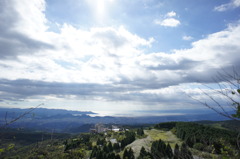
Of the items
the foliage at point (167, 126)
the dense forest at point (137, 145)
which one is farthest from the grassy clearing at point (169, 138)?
the foliage at point (167, 126)

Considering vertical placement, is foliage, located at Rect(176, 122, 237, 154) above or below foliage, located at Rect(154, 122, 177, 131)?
above

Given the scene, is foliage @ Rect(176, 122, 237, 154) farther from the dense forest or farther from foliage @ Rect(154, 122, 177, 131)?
foliage @ Rect(154, 122, 177, 131)

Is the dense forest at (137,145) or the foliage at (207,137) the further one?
the foliage at (207,137)

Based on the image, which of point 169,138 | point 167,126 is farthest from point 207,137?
point 167,126

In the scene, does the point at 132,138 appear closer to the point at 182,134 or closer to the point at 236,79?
the point at 182,134

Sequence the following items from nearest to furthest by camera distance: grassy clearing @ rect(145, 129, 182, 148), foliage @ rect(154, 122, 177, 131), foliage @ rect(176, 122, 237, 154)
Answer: foliage @ rect(176, 122, 237, 154) → grassy clearing @ rect(145, 129, 182, 148) → foliage @ rect(154, 122, 177, 131)

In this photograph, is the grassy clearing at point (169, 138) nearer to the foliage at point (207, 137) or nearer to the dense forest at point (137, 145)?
the dense forest at point (137, 145)

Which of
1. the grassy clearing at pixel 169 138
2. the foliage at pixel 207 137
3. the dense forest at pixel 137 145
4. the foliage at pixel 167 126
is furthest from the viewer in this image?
the foliage at pixel 167 126

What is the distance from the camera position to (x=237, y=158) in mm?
3332

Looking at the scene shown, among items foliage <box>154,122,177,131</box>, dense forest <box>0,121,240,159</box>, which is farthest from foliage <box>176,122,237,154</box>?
foliage <box>154,122,177,131</box>

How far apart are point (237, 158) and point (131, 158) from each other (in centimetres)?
2785

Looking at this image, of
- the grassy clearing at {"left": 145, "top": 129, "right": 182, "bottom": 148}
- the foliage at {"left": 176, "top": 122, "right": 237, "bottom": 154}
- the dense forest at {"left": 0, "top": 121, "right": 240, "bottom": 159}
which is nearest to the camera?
the dense forest at {"left": 0, "top": 121, "right": 240, "bottom": 159}

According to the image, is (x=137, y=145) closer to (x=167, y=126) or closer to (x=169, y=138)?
(x=169, y=138)

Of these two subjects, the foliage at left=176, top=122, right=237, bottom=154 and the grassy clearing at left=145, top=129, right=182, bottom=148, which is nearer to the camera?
the foliage at left=176, top=122, right=237, bottom=154
